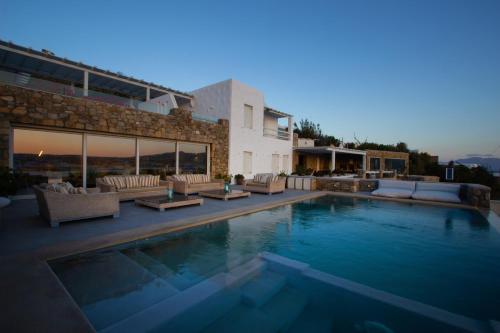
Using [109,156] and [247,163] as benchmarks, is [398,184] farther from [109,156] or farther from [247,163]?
[109,156]

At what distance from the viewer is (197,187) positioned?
1034 cm

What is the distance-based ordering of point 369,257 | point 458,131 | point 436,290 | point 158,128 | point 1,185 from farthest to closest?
point 458,131, point 158,128, point 1,185, point 369,257, point 436,290

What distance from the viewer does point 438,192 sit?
10164 millimetres

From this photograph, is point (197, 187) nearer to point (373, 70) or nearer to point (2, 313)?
point (2, 313)

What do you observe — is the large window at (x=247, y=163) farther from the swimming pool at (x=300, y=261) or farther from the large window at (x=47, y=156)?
the swimming pool at (x=300, y=261)

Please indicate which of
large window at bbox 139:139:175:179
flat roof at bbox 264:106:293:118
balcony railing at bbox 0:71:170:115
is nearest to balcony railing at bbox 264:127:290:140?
flat roof at bbox 264:106:293:118

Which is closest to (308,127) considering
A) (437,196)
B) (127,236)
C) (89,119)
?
(437,196)

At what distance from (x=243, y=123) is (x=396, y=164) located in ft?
71.6

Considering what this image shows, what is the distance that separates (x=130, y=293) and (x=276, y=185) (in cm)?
904

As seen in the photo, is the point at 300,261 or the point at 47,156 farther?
the point at 47,156

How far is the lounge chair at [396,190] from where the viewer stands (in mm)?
10773

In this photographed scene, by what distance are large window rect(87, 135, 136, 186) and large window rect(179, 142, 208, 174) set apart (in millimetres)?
2543

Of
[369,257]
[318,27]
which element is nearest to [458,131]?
[318,27]

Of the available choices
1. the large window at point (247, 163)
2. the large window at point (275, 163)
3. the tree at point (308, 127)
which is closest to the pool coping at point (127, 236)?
the large window at point (247, 163)
